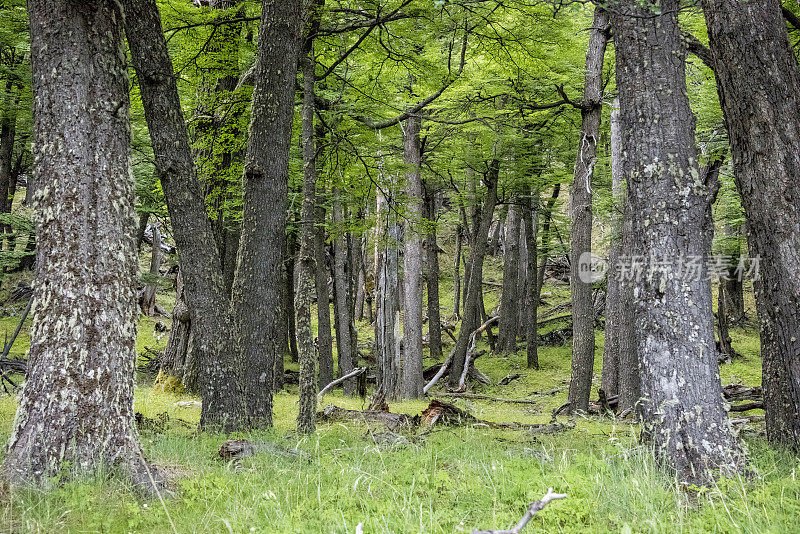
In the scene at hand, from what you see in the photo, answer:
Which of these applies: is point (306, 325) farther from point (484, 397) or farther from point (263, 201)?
point (484, 397)

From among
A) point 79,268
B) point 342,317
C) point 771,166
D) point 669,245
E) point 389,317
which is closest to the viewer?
point 79,268

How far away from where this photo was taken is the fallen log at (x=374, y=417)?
7819 millimetres

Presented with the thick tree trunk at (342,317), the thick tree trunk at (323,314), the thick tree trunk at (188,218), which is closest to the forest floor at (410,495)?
the thick tree trunk at (188,218)

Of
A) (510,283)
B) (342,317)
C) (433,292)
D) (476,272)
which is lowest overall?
(342,317)

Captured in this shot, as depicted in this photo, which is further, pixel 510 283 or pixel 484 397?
pixel 510 283

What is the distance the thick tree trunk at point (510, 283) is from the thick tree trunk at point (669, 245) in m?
15.0

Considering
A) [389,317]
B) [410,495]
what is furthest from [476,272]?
[410,495]

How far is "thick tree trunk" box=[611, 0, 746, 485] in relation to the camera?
13.8ft

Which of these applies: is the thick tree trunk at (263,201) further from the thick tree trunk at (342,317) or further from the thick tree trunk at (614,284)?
the thick tree trunk at (342,317)

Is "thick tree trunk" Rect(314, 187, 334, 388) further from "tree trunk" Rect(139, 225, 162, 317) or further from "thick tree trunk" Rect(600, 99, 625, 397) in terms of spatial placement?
"tree trunk" Rect(139, 225, 162, 317)

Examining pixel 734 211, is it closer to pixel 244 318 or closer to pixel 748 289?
pixel 244 318

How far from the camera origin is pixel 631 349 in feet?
31.5

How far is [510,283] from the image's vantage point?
2034 cm

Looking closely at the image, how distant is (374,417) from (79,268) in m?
4.84
